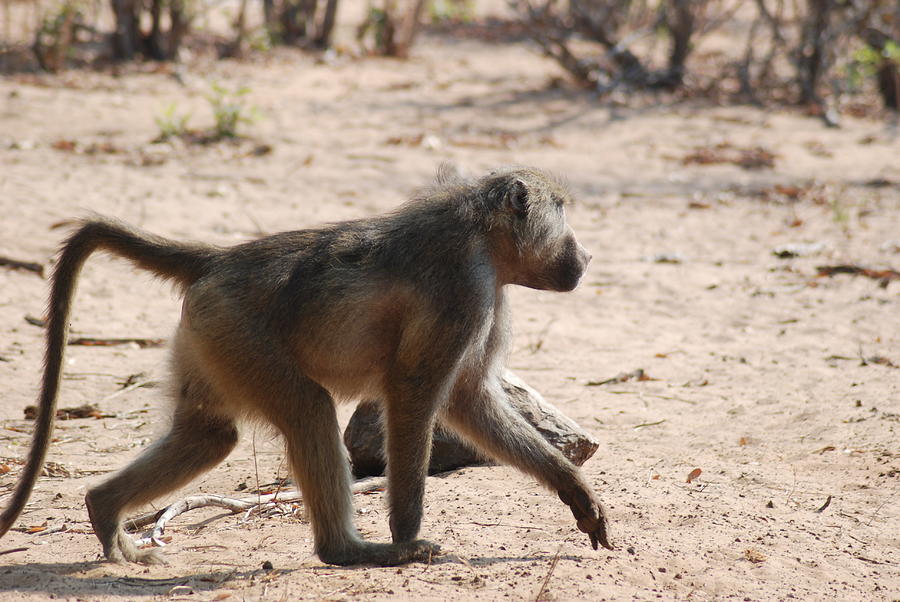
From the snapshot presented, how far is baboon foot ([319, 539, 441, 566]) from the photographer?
3795 millimetres

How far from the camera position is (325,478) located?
148 inches

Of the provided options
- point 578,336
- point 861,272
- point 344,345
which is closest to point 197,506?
point 344,345

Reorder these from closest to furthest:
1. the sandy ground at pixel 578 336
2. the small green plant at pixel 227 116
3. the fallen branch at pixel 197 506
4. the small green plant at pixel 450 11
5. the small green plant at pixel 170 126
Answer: the sandy ground at pixel 578 336
the fallen branch at pixel 197 506
the small green plant at pixel 170 126
the small green plant at pixel 227 116
the small green plant at pixel 450 11

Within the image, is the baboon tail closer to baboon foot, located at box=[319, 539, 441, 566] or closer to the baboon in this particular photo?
the baboon

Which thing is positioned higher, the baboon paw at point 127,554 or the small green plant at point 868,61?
the small green plant at point 868,61

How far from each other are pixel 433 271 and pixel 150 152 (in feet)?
26.0

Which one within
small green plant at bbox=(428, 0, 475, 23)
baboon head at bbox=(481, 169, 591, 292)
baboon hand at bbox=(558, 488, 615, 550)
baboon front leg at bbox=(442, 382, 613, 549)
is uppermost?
small green plant at bbox=(428, 0, 475, 23)

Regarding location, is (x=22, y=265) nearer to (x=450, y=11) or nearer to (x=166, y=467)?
(x=166, y=467)

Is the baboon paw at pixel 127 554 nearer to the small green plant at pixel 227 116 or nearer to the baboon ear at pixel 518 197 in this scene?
the baboon ear at pixel 518 197

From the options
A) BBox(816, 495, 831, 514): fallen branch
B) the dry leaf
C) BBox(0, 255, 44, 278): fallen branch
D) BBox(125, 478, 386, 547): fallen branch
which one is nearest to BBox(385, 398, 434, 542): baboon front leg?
BBox(125, 478, 386, 547): fallen branch

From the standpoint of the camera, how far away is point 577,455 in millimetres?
4789

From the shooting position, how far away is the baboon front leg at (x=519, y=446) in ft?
13.0

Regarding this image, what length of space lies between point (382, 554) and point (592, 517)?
841 millimetres

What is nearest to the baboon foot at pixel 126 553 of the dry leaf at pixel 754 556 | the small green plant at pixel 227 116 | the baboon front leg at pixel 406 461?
the baboon front leg at pixel 406 461
